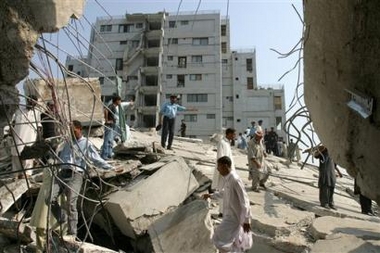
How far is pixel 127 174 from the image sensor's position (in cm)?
756

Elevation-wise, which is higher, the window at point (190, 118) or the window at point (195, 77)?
the window at point (195, 77)

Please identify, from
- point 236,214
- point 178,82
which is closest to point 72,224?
point 236,214

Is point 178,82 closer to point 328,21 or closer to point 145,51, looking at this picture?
point 145,51

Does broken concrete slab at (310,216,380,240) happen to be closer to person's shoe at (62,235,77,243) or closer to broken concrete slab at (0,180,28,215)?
person's shoe at (62,235,77,243)

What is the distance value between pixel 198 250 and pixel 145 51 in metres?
41.1

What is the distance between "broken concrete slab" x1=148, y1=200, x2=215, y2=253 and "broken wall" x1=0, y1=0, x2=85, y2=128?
370cm

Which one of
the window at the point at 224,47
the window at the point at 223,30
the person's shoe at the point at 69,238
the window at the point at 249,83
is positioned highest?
the window at the point at 223,30

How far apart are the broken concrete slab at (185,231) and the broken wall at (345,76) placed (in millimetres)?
3146

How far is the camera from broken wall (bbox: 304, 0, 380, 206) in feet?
7.55

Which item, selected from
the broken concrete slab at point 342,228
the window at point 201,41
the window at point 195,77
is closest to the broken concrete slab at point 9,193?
the broken concrete slab at point 342,228

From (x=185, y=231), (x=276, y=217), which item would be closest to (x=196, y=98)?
(x=276, y=217)

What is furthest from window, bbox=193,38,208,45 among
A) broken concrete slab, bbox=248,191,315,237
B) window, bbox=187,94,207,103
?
broken concrete slab, bbox=248,191,315,237

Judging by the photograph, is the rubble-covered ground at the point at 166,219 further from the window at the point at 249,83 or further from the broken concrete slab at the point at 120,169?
the window at the point at 249,83

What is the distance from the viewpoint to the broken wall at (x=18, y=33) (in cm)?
246
